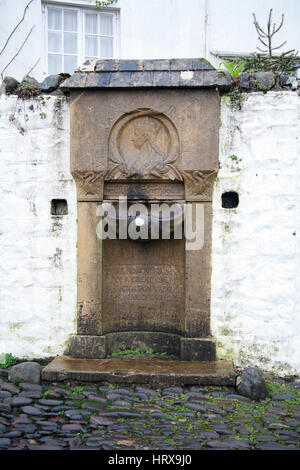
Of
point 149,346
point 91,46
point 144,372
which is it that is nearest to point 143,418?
point 144,372

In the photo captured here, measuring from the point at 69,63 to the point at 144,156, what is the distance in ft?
9.65

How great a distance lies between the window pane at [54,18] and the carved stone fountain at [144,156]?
259 centimetres

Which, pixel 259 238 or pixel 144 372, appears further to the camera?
pixel 259 238

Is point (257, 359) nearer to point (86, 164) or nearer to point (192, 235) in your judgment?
point (192, 235)

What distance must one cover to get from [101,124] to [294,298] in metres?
2.66

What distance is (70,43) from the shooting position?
7.54 metres

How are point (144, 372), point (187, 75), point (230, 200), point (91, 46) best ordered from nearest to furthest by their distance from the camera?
point (144, 372) → point (187, 75) → point (230, 200) → point (91, 46)

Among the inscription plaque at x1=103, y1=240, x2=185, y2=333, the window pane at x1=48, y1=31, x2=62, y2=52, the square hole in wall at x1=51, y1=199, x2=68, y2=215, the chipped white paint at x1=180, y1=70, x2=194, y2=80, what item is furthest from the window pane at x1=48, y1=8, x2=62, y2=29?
the inscription plaque at x1=103, y1=240, x2=185, y2=333

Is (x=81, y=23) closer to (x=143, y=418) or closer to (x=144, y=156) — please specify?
(x=144, y=156)

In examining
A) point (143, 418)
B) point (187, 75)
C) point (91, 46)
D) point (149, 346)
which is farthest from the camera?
point (91, 46)

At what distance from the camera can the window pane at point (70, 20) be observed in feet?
24.6

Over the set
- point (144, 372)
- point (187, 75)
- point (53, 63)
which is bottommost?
point (144, 372)

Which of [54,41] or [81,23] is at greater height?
[81,23]

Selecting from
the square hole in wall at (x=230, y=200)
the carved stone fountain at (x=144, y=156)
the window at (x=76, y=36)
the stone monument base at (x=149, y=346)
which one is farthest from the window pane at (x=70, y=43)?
the stone monument base at (x=149, y=346)
